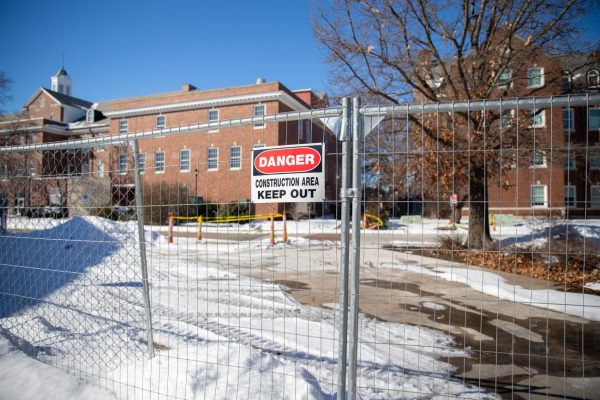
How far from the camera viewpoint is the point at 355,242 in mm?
2531

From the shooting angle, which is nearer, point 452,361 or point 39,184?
point 452,361

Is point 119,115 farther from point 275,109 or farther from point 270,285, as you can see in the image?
point 270,285

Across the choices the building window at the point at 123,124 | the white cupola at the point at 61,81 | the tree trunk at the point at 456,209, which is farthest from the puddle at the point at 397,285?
the white cupola at the point at 61,81

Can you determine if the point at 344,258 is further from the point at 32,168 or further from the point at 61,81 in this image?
the point at 61,81

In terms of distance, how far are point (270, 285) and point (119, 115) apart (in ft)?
116

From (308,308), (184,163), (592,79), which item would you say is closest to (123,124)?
(184,163)

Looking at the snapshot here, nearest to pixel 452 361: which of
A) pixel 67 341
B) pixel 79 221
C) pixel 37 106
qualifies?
pixel 67 341

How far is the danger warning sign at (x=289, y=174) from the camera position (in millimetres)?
2637

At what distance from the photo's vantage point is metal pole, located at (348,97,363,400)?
2.53m

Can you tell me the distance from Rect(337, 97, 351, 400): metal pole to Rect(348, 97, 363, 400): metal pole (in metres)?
0.04

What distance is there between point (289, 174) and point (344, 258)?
2.37ft

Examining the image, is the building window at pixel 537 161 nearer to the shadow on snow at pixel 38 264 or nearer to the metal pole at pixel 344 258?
the metal pole at pixel 344 258

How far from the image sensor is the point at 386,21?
1264 centimetres

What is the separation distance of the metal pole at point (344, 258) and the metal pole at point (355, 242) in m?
0.04
